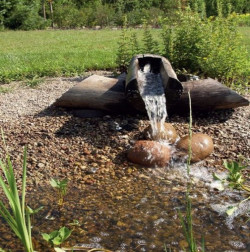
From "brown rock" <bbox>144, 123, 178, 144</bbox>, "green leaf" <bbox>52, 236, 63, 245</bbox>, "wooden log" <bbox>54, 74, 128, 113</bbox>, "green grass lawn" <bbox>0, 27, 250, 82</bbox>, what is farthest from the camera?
"green grass lawn" <bbox>0, 27, 250, 82</bbox>

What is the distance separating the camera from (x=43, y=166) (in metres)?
4.19

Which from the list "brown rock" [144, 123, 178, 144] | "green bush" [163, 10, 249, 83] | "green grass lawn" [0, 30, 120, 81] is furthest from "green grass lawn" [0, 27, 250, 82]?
"brown rock" [144, 123, 178, 144]

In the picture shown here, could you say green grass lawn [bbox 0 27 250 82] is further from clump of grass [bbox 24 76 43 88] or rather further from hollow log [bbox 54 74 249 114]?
hollow log [bbox 54 74 249 114]

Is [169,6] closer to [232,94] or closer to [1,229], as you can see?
[232,94]

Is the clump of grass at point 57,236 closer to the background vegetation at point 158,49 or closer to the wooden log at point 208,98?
the wooden log at point 208,98

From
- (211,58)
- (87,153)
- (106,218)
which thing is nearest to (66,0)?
(211,58)

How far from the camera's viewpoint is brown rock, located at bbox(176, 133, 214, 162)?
4297 millimetres

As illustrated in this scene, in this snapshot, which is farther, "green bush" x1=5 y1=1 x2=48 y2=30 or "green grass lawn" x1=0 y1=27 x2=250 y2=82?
"green bush" x1=5 y1=1 x2=48 y2=30

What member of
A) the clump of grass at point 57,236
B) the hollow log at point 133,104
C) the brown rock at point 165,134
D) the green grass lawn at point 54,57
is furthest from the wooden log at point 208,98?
the clump of grass at point 57,236

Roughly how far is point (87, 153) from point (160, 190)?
1.08 metres

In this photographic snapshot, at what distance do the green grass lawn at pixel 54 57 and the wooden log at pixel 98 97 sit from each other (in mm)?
2069

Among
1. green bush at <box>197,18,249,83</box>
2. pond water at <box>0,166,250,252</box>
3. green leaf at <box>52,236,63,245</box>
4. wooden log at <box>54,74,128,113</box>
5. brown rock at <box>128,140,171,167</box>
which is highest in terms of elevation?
green bush at <box>197,18,249,83</box>

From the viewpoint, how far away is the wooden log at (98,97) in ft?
16.7

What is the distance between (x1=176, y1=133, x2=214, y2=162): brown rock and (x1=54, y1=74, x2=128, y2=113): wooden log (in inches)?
41.2
